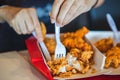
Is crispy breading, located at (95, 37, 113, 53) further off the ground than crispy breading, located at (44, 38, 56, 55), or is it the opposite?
crispy breading, located at (95, 37, 113, 53)

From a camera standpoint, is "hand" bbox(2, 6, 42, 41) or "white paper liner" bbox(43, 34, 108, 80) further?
"hand" bbox(2, 6, 42, 41)

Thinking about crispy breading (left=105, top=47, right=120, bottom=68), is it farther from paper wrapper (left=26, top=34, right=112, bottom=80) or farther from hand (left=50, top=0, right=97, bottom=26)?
hand (left=50, top=0, right=97, bottom=26)

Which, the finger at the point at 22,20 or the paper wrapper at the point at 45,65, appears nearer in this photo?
the paper wrapper at the point at 45,65

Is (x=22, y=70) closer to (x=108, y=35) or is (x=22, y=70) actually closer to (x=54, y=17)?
(x=54, y=17)

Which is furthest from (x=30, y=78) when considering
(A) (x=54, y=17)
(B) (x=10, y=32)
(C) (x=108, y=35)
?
(B) (x=10, y=32)

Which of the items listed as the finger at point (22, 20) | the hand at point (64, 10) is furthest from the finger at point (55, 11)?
the finger at point (22, 20)

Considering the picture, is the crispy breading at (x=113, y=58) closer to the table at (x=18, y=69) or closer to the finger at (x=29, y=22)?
the table at (x=18, y=69)

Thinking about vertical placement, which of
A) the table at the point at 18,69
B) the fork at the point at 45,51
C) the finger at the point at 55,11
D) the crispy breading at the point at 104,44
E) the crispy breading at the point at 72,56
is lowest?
the table at the point at 18,69

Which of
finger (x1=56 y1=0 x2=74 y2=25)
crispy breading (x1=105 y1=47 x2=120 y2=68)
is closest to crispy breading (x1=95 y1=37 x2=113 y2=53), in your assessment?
crispy breading (x1=105 y1=47 x2=120 y2=68)
